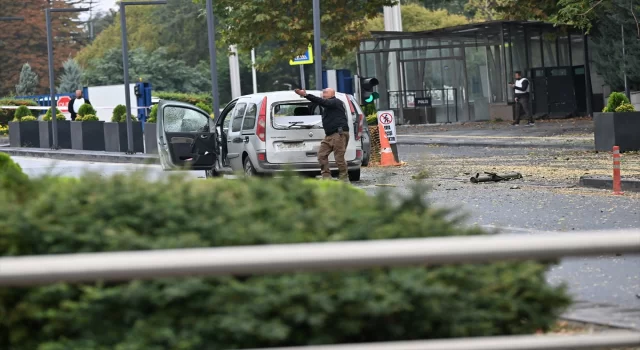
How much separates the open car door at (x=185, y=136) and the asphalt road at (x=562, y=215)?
9.40ft

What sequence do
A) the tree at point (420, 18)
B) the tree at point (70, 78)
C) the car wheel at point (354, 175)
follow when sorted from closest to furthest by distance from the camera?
the car wheel at point (354, 175) → the tree at point (70, 78) → the tree at point (420, 18)

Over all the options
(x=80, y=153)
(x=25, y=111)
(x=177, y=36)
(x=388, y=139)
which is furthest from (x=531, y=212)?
(x=177, y=36)

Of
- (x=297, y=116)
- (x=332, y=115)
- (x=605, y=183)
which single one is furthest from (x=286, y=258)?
(x=297, y=116)

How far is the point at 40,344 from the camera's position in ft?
13.7

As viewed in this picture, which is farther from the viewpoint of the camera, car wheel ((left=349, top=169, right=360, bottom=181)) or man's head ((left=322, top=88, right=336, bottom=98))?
car wheel ((left=349, top=169, right=360, bottom=181))

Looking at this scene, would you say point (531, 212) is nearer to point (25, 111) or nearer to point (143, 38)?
point (25, 111)

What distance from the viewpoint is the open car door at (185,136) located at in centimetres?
2278

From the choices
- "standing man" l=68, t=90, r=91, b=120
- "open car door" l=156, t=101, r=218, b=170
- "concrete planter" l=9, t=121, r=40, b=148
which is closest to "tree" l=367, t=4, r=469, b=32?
"concrete planter" l=9, t=121, r=40, b=148

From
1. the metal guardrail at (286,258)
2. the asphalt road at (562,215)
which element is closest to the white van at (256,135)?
the asphalt road at (562,215)

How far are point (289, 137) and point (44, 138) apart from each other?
2358 cm

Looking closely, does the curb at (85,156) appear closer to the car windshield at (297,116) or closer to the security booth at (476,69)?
the car windshield at (297,116)

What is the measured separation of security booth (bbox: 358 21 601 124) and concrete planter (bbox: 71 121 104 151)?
37.1 ft

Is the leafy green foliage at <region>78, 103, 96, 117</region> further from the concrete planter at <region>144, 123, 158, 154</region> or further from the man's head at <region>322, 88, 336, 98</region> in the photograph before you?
the man's head at <region>322, 88, 336, 98</region>

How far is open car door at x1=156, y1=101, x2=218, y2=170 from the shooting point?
2278 centimetres
